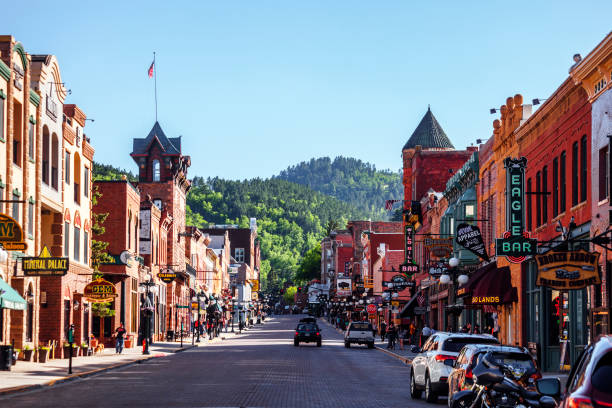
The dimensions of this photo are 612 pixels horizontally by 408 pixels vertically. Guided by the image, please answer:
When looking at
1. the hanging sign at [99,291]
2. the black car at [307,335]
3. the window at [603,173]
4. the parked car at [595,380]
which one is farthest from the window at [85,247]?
the parked car at [595,380]

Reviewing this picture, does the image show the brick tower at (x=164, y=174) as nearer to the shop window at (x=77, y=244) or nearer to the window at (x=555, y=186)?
the shop window at (x=77, y=244)

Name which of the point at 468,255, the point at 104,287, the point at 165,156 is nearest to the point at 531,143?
the point at 468,255

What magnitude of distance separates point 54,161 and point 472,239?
63.7 feet

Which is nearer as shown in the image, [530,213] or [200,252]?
[530,213]

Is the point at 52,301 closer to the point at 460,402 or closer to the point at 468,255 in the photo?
the point at 468,255

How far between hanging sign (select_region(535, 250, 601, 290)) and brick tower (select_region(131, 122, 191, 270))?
202 feet

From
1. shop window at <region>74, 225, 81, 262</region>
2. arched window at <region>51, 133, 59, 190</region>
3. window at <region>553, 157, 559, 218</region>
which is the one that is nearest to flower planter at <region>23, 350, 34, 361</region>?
arched window at <region>51, 133, 59, 190</region>

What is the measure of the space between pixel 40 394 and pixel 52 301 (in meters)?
19.2

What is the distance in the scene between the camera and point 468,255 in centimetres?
4959

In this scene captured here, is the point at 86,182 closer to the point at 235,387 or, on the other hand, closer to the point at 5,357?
the point at 5,357

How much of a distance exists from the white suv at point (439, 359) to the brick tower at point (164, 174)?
61.9 meters

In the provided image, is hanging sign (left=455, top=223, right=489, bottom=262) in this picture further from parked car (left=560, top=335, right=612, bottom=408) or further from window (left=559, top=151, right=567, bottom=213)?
parked car (left=560, top=335, right=612, bottom=408)

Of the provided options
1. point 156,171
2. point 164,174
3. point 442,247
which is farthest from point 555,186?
point 156,171

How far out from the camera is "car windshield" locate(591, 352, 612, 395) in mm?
7801
